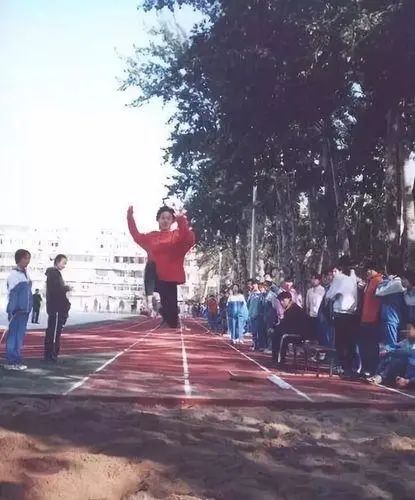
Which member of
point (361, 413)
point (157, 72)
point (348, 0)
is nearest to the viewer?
point (361, 413)

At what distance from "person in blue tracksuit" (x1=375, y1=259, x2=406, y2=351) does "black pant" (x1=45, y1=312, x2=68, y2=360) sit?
16.0 feet

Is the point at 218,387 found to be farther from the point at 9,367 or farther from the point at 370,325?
the point at 9,367

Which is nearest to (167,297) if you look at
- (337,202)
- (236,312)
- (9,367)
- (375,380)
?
(375,380)

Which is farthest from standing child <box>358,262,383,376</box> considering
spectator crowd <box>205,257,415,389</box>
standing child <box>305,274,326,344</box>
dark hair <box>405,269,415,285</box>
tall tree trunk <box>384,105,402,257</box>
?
tall tree trunk <box>384,105,402,257</box>

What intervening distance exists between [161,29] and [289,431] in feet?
66.7

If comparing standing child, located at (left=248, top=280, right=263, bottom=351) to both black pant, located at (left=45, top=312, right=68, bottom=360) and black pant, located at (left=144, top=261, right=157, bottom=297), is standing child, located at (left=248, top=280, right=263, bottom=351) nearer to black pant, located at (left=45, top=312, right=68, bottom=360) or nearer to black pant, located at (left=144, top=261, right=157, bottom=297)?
black pant, located at (left=45, top=312, right=68, bottom=360)

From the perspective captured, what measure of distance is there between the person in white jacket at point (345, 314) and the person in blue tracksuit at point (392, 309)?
476 mm

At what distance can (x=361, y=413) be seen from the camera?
6.32 meters

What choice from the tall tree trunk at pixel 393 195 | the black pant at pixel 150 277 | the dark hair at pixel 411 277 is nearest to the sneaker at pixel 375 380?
the dark hair at pixel 411 277

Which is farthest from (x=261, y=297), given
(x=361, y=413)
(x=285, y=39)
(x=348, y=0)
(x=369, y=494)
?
(x=369, y=494)

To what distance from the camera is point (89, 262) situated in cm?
4503

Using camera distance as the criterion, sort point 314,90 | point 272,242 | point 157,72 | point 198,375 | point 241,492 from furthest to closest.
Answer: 1. point 272,242
2. point 157,72
3. point 314,90
4. point 198,375
5. point 241,492

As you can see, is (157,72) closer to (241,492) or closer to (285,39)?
(285,39)

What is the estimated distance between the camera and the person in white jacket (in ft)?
29.8
